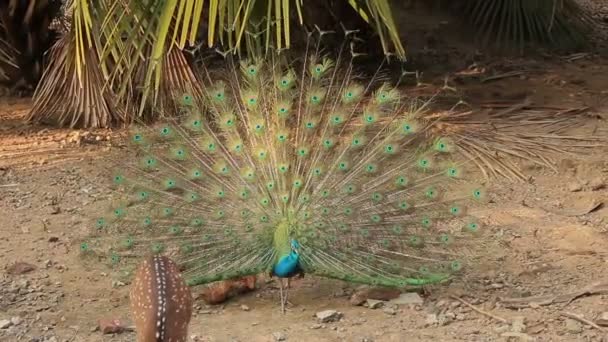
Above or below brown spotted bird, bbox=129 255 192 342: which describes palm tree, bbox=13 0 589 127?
above

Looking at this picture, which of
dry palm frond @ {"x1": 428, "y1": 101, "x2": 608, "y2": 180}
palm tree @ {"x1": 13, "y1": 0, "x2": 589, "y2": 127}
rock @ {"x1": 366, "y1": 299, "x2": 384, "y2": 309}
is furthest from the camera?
dry palm frond @ {"x1": 428, "y1": 101, "x2": 608, "y2": 180}

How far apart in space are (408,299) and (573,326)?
2.75 feet

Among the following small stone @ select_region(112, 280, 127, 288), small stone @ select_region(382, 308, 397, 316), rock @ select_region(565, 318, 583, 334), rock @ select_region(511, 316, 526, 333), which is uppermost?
small stone @ select_region(112, 280, 127, 288)

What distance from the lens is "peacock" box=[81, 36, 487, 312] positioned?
190 inches

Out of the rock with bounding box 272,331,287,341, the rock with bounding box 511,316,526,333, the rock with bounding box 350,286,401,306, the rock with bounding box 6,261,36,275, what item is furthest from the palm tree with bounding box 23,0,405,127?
the rock with bounding box 511,316,526,333

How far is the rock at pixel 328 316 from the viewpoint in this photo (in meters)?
4.66

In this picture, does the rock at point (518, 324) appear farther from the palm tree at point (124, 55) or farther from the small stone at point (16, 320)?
the small stone at point (16, 320)

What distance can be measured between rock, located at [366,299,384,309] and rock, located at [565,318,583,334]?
→ 0.93 meters

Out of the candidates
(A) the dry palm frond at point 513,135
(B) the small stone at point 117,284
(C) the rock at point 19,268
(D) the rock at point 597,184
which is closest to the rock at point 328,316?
(B) the small stone at point 117,284

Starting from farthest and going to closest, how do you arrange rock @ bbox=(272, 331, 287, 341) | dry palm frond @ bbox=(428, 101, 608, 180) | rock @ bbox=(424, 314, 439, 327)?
dry palm frond @ bbox=(428, 101, 608, 180)
rock @ bbox=(424, 314, 439, 327)
rock @ bbox=(272, 331, 287, 341)

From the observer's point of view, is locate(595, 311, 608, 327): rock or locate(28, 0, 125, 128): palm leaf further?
locate(28, 0, 125, 128): palm leaf

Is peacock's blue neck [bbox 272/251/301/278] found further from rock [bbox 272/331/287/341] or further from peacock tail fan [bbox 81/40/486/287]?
rock [bbox 272/331/287/341]

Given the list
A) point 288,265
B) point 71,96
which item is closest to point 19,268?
point 288,265

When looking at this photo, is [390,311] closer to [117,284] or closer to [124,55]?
[117,284]
